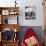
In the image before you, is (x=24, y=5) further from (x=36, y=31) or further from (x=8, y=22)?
(x=36, y=31)

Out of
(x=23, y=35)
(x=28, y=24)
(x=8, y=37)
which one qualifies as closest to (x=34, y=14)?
(x=28, y=24)

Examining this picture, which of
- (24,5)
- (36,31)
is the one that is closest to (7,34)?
(36,31)

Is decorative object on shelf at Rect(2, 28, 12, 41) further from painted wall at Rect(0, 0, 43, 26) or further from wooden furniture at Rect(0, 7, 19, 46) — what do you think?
painted wall at Rect(0, 0, 43, 26)

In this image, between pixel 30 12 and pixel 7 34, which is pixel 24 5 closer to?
pixel 30 12

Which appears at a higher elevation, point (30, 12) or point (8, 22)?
point (30, 12)

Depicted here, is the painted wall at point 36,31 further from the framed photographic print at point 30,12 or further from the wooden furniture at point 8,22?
the framed photographic print at point 30,12

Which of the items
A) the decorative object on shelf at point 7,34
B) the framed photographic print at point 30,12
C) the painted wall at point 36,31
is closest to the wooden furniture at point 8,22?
the decorative object on shelf at point 7,34

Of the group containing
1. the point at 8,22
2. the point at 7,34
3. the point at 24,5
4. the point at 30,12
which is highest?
the point at 24,5

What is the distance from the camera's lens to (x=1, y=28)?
5.21 metres

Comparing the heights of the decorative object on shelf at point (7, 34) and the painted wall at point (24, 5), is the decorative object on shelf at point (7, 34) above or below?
below

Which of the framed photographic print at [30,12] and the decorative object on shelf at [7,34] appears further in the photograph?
the framed photographic print at [30,12]

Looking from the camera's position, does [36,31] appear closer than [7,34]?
No

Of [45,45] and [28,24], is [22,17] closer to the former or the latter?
[28,24]

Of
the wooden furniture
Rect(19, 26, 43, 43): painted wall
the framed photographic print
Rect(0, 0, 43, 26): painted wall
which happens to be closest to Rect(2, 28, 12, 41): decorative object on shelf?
the wooden furniture
